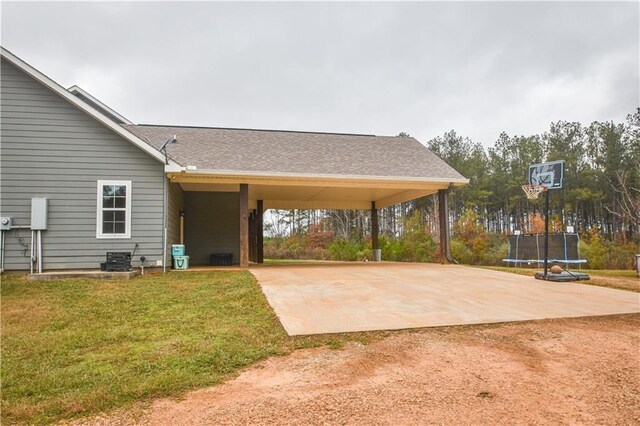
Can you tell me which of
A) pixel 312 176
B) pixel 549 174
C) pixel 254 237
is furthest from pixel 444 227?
pixel 254 237

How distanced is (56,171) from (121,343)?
7345mm

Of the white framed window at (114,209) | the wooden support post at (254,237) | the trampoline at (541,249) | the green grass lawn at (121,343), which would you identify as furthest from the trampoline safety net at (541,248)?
the white framed window at (114,209)

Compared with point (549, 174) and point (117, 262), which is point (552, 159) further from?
point (117, 262)

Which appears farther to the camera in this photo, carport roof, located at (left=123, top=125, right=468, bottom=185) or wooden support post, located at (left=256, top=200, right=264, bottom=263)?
wooden support post, located at (left=256, top=200, right=264, bottom=263)

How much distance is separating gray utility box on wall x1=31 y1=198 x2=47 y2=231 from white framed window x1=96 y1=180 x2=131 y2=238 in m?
1.10

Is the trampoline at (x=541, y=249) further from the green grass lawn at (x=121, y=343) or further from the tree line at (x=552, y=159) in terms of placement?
the tree line at (x=552, y=159)

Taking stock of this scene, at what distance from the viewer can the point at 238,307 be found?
6.09m

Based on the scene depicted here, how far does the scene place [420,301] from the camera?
6441 millimetres

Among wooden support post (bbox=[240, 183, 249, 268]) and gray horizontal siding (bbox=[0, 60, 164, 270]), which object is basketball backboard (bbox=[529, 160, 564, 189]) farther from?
gray horizontal siding (bbox=[0, 60, 164, 270])

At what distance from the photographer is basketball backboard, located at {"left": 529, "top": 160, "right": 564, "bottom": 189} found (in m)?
9.79

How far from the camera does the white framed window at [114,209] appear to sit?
10.3 meters

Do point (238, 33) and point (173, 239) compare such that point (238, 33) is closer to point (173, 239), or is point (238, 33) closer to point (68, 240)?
point (173, 239)

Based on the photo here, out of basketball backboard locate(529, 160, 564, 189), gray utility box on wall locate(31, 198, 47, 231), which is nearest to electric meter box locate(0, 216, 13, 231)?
gray utility box on wall locate(31, 198, 47, 231)

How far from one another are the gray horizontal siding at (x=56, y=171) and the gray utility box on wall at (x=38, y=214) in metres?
0.20
